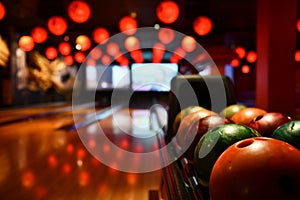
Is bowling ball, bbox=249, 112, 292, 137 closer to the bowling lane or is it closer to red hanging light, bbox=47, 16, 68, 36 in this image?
the bowling lane

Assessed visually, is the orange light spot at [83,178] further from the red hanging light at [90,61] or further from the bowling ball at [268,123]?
the red hanging light at [90,61]

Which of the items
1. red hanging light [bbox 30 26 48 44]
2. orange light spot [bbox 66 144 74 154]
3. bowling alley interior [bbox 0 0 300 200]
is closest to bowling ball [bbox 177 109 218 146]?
bowling alley interior [bbox 0 0 300 200]

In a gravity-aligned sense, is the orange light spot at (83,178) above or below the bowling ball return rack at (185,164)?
below

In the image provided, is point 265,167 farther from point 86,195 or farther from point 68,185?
point 68,185

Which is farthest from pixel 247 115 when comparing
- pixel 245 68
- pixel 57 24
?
pixel 245 68

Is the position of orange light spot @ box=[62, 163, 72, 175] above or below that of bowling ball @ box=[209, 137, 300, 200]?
below

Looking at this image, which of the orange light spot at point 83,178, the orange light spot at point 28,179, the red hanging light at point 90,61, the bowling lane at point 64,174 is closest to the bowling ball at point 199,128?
the bowling lane at point 64,174

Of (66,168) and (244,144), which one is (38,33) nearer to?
(66,168)

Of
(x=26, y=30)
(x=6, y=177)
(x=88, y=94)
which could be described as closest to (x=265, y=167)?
(x=6, y=177)

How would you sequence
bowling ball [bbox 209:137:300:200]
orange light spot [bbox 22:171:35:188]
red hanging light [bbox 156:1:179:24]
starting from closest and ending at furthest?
bowling ball [bbox 209:137:300:200]
orange light spot [bbox 22:171:35:188]
red hanging light [bbox 156:1:179:24]

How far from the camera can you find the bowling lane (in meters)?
2.89

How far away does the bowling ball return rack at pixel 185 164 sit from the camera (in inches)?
46.4

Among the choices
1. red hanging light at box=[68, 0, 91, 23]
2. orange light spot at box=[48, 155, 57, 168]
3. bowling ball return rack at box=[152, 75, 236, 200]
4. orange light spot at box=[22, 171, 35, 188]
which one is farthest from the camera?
red hanging light at box=[68, 0, 91, 23]

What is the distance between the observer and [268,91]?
176 inches
